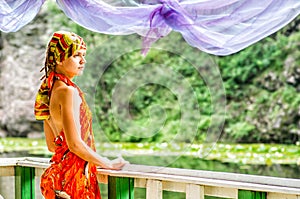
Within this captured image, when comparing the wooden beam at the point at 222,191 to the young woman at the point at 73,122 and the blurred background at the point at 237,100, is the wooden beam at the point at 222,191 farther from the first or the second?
the blurred background at the point at 237,100

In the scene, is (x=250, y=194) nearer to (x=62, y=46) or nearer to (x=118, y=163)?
(x=118, y=163)

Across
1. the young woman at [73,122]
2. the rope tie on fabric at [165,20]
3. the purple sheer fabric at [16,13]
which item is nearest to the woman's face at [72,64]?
the young woman at [73,122]

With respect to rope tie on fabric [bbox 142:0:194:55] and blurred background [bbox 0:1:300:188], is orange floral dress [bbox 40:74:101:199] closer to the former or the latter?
rope tie on fabric [bbox 142:0:194:55]

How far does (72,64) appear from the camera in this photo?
2504mm

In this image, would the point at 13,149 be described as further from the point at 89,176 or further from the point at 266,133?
the point at 89,176

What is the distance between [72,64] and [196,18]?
0.54 m

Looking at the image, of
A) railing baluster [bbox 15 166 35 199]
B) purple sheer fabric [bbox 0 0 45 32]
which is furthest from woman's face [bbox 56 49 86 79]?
railing baluster [bbox 15 166 35 199]

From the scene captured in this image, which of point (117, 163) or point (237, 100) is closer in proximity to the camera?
point (117, 163)

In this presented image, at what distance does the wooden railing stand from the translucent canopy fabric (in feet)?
1.59

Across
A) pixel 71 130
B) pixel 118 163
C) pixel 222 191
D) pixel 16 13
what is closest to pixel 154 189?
pixel 118 163

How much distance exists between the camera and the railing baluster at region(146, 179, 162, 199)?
2.60 metres

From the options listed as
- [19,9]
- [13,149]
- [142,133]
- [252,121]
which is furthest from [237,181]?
[252,121]

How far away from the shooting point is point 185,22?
90.4 inches

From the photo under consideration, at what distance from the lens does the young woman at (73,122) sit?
2455mm
